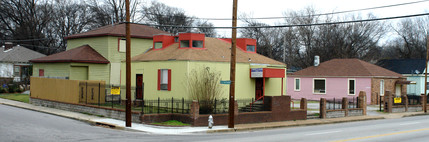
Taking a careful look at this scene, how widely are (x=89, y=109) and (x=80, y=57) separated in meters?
7.52

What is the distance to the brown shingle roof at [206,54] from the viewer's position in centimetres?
2585

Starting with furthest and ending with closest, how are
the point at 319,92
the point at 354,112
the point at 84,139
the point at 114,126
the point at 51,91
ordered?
1. the point at 319,92
2. the point at 354,112
3. the point at 51,91
4. the point at 114,126
5. the point at 84,139

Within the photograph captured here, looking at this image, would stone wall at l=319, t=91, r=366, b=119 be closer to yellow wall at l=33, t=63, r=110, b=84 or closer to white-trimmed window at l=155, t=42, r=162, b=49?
white-trimmed window at l=155, t=42, r=162, b=49

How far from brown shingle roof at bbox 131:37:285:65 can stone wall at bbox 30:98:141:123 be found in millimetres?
5134

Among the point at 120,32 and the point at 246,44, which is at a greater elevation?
the point at 120,32

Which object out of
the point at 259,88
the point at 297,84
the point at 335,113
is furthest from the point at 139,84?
the point at 297,84

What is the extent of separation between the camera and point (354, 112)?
2998 centimetres

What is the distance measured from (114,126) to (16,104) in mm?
12066

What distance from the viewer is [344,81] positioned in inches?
1608

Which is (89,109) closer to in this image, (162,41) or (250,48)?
(162,41)

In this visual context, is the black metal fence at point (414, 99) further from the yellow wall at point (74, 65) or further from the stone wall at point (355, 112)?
the yellow wall at point (74, 65)

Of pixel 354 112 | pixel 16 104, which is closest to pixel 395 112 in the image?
pixel 354 112

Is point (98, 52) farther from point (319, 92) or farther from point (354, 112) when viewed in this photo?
point (319, 92)

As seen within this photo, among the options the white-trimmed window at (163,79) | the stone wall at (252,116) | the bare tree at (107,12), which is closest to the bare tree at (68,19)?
the bare tree at (107,12)
